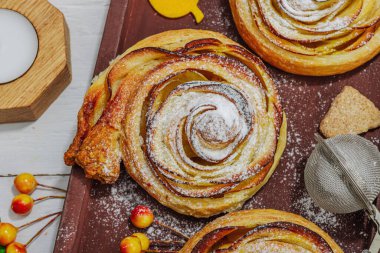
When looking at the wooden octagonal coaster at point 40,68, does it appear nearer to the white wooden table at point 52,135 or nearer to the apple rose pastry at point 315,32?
the white wooden table at point 52,135

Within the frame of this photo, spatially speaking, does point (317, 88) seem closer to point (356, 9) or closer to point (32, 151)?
point (356, 9)

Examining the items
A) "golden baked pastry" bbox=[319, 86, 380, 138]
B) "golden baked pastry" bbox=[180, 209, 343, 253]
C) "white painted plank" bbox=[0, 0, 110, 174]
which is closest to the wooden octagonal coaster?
"white painted plank" bbox=[0, 0, 110, 174]

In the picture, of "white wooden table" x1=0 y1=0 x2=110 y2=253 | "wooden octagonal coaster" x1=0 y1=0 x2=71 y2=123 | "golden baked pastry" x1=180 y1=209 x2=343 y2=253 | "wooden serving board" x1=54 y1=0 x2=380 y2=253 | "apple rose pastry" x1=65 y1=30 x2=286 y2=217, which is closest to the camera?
"golden baked pastry" x1=180 y1=209 x2=343 y2=253


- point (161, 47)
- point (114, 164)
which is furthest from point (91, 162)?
point (161, 47)

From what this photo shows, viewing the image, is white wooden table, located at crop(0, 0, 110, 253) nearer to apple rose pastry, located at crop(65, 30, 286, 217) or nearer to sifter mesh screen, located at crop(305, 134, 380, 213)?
apple rose pastry, located at crop(65, 30, 286, 217)

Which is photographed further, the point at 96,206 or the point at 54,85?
the point at 54,85

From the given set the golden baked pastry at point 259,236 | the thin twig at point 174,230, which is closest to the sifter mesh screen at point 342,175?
the golden baked pastry at point 259,236
